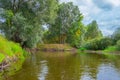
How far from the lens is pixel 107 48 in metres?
78.0

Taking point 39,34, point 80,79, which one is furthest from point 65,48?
point 80,79

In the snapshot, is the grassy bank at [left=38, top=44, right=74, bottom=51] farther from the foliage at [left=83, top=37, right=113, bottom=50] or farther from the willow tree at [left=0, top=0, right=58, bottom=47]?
the willow tree at [left=0, top=0, right=58, bottom=47]

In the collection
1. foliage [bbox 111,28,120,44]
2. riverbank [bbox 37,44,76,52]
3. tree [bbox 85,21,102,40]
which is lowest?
riverbank [bbox 37,44,76,52]

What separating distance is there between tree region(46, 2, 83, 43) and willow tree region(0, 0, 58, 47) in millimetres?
44205

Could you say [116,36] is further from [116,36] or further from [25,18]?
[25,18]

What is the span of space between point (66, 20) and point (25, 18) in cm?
4811

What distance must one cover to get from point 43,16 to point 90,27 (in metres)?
85.4

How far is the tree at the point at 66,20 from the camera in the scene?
87.7m

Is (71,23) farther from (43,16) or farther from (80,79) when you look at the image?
(80,79)

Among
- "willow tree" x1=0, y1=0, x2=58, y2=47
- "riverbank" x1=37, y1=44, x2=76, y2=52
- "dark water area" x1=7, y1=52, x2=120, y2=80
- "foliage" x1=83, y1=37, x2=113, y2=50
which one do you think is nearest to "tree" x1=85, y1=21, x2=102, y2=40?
"foliage" x1=83, y1=37, x2=113, y2=50

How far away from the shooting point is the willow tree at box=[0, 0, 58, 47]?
40.2 meters

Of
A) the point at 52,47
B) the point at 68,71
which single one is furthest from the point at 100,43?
the point at 68,71

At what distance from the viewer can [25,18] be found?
41.0 meters

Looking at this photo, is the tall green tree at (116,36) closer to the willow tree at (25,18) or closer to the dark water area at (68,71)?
the willow tree at (25,18)
